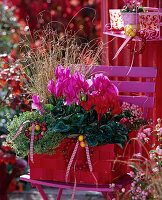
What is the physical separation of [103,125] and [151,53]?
79 centimetres

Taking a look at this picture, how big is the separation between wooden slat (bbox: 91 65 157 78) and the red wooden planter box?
549 mm

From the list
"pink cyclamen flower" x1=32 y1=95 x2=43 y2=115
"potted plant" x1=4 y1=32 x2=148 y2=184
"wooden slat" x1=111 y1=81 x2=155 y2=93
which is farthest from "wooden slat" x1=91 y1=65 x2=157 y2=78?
"pink cyclamen flower" x1=32 y1=95 x2=43 y2=115

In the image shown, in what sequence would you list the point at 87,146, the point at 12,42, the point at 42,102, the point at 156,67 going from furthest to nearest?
the point at 12,42, the point at 156,67, the point at 42,102, the point at 87,146

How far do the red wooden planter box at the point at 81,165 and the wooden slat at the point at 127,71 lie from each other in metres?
0.55

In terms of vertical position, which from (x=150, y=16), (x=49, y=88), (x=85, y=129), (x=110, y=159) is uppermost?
(x=150, y=16)

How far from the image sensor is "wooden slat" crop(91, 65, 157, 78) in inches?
100

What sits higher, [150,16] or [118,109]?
[150,16]

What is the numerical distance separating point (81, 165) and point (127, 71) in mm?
721

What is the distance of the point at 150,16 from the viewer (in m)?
2.41

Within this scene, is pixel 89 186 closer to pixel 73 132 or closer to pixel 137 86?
pixel 73 132

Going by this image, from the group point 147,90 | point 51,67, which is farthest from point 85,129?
point 147,90

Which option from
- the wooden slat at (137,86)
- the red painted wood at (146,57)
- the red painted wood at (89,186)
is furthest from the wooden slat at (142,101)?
the red painted wood at (89,186)

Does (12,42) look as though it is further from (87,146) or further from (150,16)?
(87,146)

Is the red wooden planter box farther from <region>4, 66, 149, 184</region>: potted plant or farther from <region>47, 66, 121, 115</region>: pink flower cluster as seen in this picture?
<region>47, 66, 121, 115</region>: pink flower cluster
